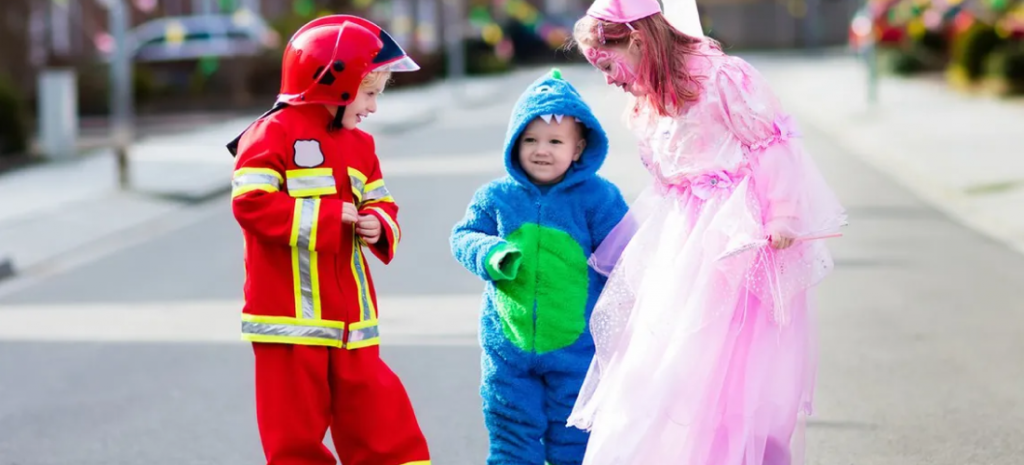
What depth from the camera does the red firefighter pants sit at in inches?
165

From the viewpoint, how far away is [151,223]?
13.8 metres

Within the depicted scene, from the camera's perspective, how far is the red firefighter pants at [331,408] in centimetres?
420

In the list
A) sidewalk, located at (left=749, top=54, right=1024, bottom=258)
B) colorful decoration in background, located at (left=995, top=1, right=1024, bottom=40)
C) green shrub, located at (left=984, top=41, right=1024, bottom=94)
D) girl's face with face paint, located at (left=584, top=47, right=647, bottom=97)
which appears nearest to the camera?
girl's face with face paint, located at (left=584, top=47, right=647, bottom=97)

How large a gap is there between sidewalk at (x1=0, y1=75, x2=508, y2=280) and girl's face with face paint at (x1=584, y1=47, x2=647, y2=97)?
7435 mm

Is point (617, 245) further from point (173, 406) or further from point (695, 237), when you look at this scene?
point (173, 406)

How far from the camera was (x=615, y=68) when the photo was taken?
14.7ft

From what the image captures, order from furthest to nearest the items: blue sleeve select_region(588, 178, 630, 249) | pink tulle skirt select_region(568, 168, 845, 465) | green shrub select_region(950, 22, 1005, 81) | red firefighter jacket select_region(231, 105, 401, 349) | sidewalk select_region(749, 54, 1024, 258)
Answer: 1. green shrub select_region(950, 22, 1005, 81)
2. sidewalk select_region(749, 54, 1024, 258)
3. blue sleeve select_region(588, 178, 630, 249)
4. pink tulle skirt select_region(568, 168, 845, 465)
5. red firefighter jacket select_region(231, 105, 401, 349)

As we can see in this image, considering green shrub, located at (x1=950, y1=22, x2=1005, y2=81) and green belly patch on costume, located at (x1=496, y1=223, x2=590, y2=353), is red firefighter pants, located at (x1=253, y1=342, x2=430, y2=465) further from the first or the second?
green shrub, located at (x1=950, y1=22, x2=1005, y2=81)

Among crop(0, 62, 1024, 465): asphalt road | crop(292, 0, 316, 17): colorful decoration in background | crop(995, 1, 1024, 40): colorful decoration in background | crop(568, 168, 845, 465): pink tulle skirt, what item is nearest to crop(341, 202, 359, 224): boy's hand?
crop(568, 168, 845, 465): pink tulle skirt

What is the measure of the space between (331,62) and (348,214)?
411 millimetres

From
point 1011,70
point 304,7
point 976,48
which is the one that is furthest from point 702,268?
point 304,7

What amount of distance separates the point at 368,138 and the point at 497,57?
46817mm

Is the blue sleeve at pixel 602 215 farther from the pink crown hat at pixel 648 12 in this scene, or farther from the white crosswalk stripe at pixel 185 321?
the white crosswalk stripe at pixel 185 321

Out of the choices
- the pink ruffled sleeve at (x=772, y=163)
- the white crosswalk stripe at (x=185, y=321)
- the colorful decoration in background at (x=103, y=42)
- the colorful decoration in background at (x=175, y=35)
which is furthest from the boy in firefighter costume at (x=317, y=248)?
the colorful decoration in background at (x=175, y=35)
